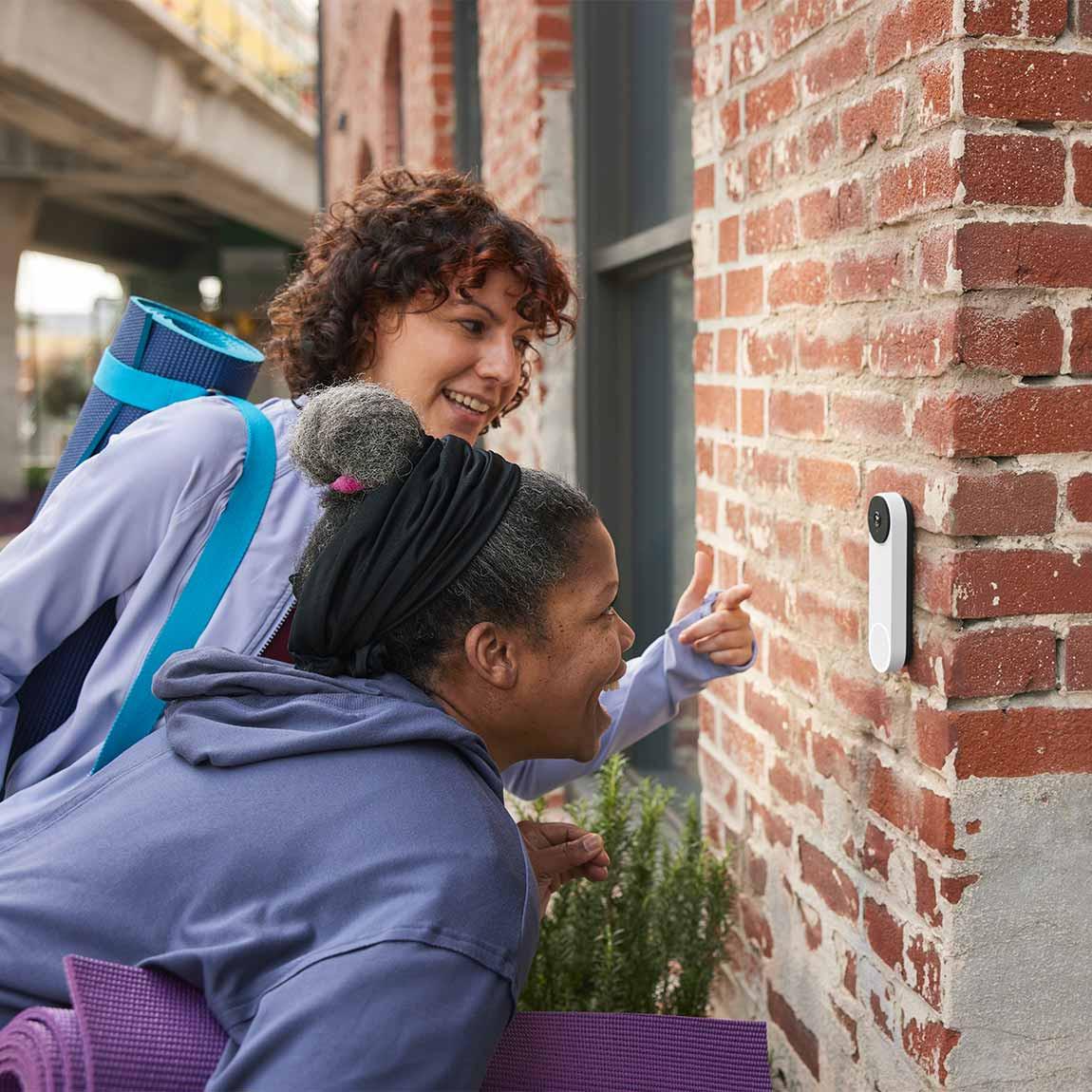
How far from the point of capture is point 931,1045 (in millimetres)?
1847

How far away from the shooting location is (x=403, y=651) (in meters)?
1.59

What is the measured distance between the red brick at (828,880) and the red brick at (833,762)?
145mm

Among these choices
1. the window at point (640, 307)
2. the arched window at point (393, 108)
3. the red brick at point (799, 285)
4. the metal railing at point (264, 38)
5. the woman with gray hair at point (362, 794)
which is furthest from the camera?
the metal railing at point (264, 38)

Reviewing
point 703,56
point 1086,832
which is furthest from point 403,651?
point 703,56

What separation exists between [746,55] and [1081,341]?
1007 mm

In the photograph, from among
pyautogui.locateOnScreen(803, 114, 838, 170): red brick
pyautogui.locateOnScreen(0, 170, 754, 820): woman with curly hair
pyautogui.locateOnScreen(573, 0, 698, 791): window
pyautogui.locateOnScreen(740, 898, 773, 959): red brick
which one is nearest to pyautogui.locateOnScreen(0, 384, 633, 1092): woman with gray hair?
pyautogui.locateOnScreen(0, 170, 754, 820): woman with curly hair

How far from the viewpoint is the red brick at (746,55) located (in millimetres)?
2395

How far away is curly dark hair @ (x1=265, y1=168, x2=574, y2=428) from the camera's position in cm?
241

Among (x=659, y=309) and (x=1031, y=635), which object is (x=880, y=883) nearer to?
(x=1031, y=635)

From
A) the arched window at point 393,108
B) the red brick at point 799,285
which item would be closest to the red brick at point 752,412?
the red brick at point 799,285

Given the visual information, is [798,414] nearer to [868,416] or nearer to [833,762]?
[868,416]

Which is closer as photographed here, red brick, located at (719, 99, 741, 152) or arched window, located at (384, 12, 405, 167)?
red brick, located at (719, 99, 741, 152)

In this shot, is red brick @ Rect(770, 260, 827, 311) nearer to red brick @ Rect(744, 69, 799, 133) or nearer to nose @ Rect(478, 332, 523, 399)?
red brick @ Rect(744, 69, 799, 133)

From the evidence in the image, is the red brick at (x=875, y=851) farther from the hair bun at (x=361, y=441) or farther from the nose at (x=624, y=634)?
the hair bun at (x=361, y=441)
